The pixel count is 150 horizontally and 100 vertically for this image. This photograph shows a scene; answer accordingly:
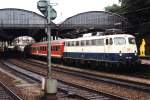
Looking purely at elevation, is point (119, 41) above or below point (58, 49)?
above

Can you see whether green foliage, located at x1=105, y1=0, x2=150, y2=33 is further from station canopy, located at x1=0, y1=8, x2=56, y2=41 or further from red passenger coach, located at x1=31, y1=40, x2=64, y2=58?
station canopy, located at x1=0, y1=8, x2=56, y2=41

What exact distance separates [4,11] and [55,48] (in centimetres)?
3017

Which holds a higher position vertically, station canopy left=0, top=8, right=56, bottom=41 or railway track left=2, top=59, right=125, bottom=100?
station canopy left=0, top=8, right=56, bottom=41

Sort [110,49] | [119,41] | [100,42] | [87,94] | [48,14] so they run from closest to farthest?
[48,14]
[87,94]
[119,41]
[110,49]
[100,42]

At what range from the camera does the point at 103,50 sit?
32969mm

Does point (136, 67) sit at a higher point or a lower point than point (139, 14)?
lower

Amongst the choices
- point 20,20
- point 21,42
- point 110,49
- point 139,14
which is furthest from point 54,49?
point 21,42

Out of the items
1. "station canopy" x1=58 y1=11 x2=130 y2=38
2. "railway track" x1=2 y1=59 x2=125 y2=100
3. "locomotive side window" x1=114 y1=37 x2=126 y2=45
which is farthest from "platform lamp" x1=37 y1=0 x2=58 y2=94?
"station canopy" x1=58 y1=11 x2=130 y2=38

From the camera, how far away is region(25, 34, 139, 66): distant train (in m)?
30.9

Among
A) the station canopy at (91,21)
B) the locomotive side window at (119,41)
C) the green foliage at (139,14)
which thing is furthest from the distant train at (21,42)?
the locomotive side window at (119,41)

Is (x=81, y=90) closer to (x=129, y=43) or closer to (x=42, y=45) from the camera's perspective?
(x=129, y=43)

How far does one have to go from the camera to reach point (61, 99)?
18500 millimetres

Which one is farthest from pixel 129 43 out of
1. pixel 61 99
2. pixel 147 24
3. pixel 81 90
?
pixel 147 24

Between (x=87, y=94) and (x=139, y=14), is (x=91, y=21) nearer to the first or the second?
(x=139, y=14)
